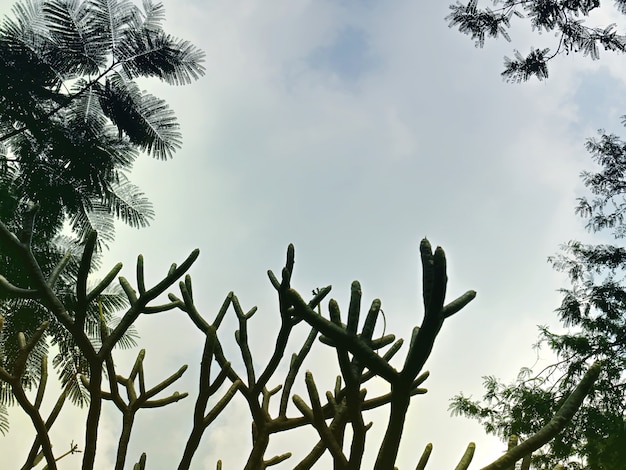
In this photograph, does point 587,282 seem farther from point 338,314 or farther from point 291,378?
point 338,314

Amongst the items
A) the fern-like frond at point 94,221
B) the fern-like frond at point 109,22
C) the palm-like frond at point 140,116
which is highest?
the fern-like frond at point 109,22

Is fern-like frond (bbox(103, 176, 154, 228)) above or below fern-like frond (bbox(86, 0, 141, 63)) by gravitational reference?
below

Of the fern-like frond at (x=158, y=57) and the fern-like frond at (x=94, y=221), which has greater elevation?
the fern-like frond at (x=158, y=57)

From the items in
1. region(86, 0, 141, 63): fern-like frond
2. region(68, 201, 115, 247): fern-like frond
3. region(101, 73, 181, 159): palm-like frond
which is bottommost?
region(68, 201, 115, 247): fern-like frond

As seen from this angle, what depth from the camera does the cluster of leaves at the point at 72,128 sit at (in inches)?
221

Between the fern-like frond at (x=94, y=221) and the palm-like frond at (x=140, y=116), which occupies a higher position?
the palm-like frond at (x=140, y=116)

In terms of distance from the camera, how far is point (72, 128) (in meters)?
5.91

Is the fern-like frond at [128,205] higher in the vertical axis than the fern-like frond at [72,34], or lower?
lower

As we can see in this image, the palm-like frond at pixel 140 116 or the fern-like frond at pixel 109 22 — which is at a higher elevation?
the fern-like frond at pixel 109 22

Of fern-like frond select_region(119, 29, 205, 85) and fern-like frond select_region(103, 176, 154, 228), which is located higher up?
fern-like frond select_region(119, 29, 205, 85)

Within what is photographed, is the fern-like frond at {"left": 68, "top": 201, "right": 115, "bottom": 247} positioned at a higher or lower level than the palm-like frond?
lower

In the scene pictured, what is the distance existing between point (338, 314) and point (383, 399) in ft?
2.50

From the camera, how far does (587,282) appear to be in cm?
742

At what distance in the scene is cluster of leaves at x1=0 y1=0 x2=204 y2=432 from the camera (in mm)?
5617
